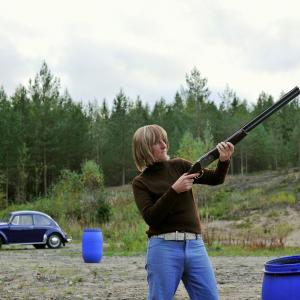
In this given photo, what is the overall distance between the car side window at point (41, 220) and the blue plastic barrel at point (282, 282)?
67.9ft

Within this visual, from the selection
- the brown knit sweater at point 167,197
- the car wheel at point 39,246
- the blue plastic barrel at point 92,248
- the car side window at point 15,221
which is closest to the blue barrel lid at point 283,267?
the brown knit sweater at point 167,197

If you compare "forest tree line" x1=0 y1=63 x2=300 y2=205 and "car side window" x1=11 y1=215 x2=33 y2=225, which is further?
"forest tree line" x1=0 y1=63 x2=300 y2=205

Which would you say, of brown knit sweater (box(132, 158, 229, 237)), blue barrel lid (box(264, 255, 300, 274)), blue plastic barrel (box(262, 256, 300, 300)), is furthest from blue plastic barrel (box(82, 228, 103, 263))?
brown knit sweater (box(132, 158, 229, 237))

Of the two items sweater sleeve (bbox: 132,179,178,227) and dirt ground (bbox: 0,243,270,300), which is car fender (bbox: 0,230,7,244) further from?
sweater sleeve (bbox: 132,179,178,227)

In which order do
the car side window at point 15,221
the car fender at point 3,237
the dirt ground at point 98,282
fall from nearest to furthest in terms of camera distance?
the dirt ground at point 98,282 → the car fender at point 3,237 → the car side window at point 15,221

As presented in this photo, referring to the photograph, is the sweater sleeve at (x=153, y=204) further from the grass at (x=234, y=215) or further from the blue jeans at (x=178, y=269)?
the grass at (x=234, y=215)

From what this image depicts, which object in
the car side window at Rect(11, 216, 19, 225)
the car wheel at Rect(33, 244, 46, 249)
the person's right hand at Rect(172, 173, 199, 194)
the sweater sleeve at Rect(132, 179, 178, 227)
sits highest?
the car side window at Rect(11, 216, 19, 225)

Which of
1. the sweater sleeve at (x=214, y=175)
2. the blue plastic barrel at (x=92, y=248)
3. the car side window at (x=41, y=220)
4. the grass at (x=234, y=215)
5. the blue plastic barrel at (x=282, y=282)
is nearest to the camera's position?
the sweater sleeve at (x=214, y=175)

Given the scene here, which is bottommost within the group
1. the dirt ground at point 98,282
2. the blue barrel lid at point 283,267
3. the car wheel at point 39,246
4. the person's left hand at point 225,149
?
the dirt ground at point 98,282

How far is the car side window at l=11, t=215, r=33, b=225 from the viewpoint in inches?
954

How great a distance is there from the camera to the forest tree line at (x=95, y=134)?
188 feet

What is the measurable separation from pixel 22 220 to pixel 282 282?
20.9 metres

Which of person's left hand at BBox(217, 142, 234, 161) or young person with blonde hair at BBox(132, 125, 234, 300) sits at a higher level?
person's left hand at BBox(217, 142, 234, 161)

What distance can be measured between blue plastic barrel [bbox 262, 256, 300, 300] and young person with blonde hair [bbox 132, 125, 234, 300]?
0.51 metres
